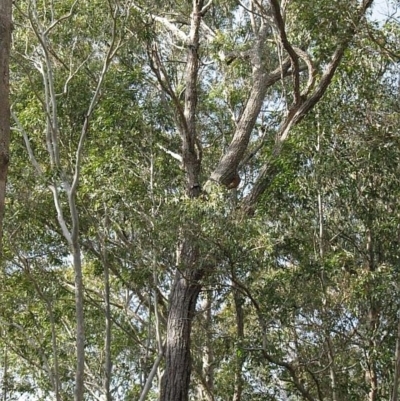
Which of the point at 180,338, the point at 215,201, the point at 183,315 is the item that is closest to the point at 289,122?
the point at 215,201

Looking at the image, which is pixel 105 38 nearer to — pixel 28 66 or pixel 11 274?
pixel 28 66

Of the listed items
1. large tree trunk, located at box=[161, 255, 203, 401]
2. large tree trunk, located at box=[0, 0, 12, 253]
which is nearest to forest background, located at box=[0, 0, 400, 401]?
large tree trunk, located at box=[161, 255, 203, 401]

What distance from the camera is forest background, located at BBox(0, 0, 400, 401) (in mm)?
7910

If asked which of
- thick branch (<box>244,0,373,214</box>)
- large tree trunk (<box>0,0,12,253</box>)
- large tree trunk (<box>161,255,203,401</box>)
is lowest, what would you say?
large tree trunk (<box>0,0,12,253</box>)

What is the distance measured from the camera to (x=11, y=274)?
11.3 meters

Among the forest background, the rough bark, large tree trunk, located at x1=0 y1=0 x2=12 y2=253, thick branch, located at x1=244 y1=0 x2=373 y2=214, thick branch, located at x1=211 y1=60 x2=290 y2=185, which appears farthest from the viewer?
thick branch, located at x1=211 y1=60 x2=290 y2=185

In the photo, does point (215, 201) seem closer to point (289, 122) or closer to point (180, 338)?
point (180, 338)

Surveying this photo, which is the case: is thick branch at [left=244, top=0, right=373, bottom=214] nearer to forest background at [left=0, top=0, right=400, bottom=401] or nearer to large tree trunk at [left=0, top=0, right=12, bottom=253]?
forest background at [left=0, top=0, right=400, bottom=401]

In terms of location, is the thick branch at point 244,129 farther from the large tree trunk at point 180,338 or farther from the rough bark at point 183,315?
the large tree trunk at point 180,338

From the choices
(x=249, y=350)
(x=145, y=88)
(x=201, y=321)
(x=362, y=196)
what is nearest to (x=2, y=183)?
(x=249, y=350)

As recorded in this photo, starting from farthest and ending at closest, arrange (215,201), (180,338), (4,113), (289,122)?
(289,122), (180,338), (215,201), (4,113)

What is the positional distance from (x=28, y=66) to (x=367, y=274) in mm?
5325

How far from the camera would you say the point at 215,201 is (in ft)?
25.3

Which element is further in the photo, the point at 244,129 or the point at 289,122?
the point at 244,129
